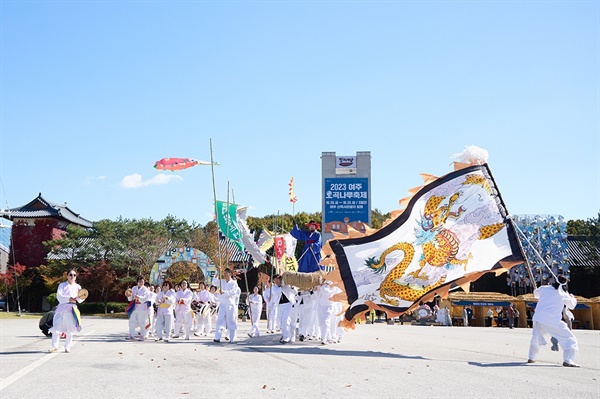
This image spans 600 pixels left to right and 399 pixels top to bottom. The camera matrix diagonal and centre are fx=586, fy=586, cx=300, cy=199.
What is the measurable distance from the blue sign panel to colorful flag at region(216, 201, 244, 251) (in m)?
15.7

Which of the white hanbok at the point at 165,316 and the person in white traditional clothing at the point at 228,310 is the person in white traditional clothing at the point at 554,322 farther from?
the white hanbok at the point at 165,316

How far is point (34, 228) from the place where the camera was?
46.0 metres

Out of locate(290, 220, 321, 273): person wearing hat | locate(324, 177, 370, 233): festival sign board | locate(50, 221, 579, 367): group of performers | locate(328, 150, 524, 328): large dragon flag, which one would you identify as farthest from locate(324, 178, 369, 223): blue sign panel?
locate(328, 150, 524, 328): large dragon flag

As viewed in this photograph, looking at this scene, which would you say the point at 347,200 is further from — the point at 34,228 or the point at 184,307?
the point at 34,228

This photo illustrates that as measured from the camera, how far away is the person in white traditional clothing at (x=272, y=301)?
57.8ft

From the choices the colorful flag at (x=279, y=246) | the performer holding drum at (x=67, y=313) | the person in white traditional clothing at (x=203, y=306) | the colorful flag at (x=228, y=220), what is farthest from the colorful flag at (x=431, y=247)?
the colorful flag at (x=228, y=220)

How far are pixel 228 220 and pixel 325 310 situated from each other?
7526 millimetres

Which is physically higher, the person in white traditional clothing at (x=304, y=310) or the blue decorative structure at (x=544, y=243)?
the blue decorative structure at (x=544, y=243)

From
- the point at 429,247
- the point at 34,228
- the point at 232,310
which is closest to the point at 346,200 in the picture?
the point at 232,310

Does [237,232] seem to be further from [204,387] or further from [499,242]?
[204,387]

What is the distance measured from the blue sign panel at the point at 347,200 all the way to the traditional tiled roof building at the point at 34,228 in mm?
21877

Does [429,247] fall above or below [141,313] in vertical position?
above

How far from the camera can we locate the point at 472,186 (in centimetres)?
1334

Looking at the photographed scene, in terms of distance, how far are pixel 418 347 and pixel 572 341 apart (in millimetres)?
4302
